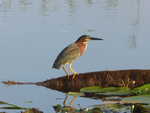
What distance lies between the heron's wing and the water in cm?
45

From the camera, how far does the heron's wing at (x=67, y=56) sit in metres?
8.91

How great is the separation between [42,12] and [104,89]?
317 inches

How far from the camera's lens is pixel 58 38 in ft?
39.0

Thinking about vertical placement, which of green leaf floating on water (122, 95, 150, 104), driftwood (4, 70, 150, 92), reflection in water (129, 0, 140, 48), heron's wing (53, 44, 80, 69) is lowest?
green leaf floating on water (122, 95, 150, 104)

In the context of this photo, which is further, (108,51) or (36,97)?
(108,51)

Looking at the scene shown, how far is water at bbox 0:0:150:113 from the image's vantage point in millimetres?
9234

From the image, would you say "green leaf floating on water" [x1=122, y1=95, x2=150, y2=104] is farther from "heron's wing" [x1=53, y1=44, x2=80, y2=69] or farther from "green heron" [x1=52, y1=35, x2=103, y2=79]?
"heron's wing" [x1=53, y1=44, x2=80, y2=69]

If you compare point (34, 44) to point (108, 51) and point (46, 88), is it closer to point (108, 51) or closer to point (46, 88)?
point (108, 51)

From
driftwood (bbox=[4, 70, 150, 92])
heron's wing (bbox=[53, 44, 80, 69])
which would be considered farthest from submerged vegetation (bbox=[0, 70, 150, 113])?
heron's wing (bbox=[53, 44, 80, 69])

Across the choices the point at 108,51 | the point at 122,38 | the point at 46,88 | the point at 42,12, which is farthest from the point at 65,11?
the point at 46,88

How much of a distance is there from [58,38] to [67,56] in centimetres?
282

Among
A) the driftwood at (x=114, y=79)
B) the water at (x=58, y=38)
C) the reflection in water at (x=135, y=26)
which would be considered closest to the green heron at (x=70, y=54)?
the driftwood at (x=114, y=79)

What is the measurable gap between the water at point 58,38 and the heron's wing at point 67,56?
0.45 metres

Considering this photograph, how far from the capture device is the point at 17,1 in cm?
1773
